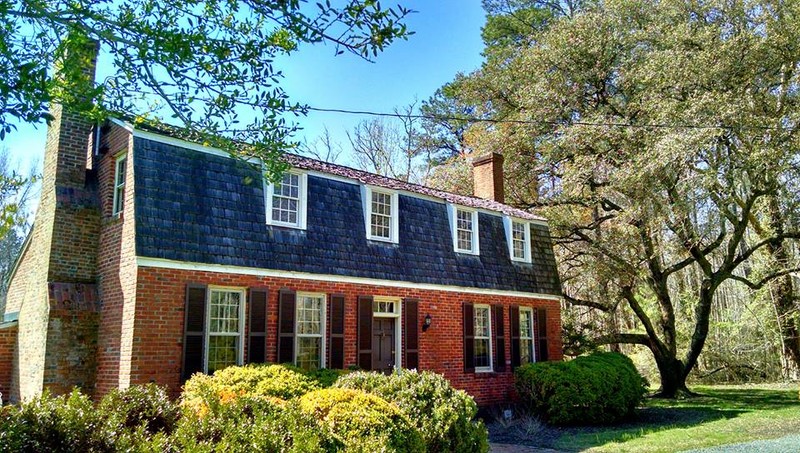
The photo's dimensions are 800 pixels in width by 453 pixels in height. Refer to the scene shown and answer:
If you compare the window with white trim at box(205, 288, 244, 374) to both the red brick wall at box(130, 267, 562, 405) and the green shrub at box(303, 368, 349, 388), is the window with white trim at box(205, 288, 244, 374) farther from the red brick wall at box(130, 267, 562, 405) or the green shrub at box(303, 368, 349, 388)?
the green shrub at box(303, 368, 349, 388)

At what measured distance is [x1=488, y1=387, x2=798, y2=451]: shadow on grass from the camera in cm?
1162

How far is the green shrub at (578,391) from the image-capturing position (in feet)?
43.9

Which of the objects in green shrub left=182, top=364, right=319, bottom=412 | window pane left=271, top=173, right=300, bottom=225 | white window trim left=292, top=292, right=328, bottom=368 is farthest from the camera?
window pane left=271, top=173, right=300, bottom=225

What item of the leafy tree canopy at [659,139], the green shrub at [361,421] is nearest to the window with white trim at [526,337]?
the leafy tree canopy at [659,139]

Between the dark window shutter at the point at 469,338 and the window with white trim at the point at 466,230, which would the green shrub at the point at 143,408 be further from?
the window with white trim at the point at 466,230

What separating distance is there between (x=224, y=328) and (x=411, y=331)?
4.58m

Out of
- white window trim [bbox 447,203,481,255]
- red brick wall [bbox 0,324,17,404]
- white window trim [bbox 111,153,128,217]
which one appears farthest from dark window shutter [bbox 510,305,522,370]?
red brick wall [bbox 0,324,17,404]

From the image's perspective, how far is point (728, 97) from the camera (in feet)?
50.6

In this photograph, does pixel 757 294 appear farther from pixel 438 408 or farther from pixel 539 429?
pixel 438 408

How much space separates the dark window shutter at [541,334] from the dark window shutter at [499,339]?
152cm

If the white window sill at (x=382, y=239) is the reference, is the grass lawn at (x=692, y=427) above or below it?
below

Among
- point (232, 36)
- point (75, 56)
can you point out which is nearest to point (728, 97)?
point (232, 36)

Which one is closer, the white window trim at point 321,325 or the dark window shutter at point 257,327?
the dark window shutter at point 257,327

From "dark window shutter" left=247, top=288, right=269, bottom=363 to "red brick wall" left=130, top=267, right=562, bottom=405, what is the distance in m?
0.15
